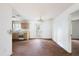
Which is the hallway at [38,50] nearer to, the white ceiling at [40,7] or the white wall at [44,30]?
the white ceiling at [40,7]

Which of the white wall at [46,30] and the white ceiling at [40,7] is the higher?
the white ceiling at [40,7]

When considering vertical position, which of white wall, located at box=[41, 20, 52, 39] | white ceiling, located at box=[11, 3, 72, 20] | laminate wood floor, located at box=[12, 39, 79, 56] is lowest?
laminate wood floor, located at box=[12, 39, 79, 56]

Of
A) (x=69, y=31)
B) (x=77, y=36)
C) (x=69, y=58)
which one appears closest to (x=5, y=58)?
(x=69, y=58)

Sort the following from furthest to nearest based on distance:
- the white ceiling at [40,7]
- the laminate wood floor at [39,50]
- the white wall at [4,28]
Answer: the laminate wood floor at [39,50] → the white ceiling at [40,7] → the white wall at [4,28]

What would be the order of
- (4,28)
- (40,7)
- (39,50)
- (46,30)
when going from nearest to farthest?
(4,28), (40,7), (39,50), (46,30)

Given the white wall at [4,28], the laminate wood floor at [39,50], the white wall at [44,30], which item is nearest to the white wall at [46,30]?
the white wall at [44,30]

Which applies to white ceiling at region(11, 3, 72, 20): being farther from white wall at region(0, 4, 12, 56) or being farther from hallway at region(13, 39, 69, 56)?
hallway at region(13, 39, 69, 56)

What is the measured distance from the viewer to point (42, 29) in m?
10.1

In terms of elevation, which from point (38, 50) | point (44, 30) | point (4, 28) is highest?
point (4, 28)

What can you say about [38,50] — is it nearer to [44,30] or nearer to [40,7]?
[40,7]

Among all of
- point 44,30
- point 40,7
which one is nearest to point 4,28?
point 40,7

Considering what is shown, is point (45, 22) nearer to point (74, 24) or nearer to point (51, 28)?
point (51, 28)

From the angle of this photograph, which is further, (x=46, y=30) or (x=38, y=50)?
(x=46, y=30)

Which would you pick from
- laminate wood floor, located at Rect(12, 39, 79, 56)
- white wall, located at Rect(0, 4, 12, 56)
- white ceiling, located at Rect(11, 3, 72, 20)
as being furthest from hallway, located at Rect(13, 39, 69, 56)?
white ceiling, located at Rect(11, 3, 72, 20)
